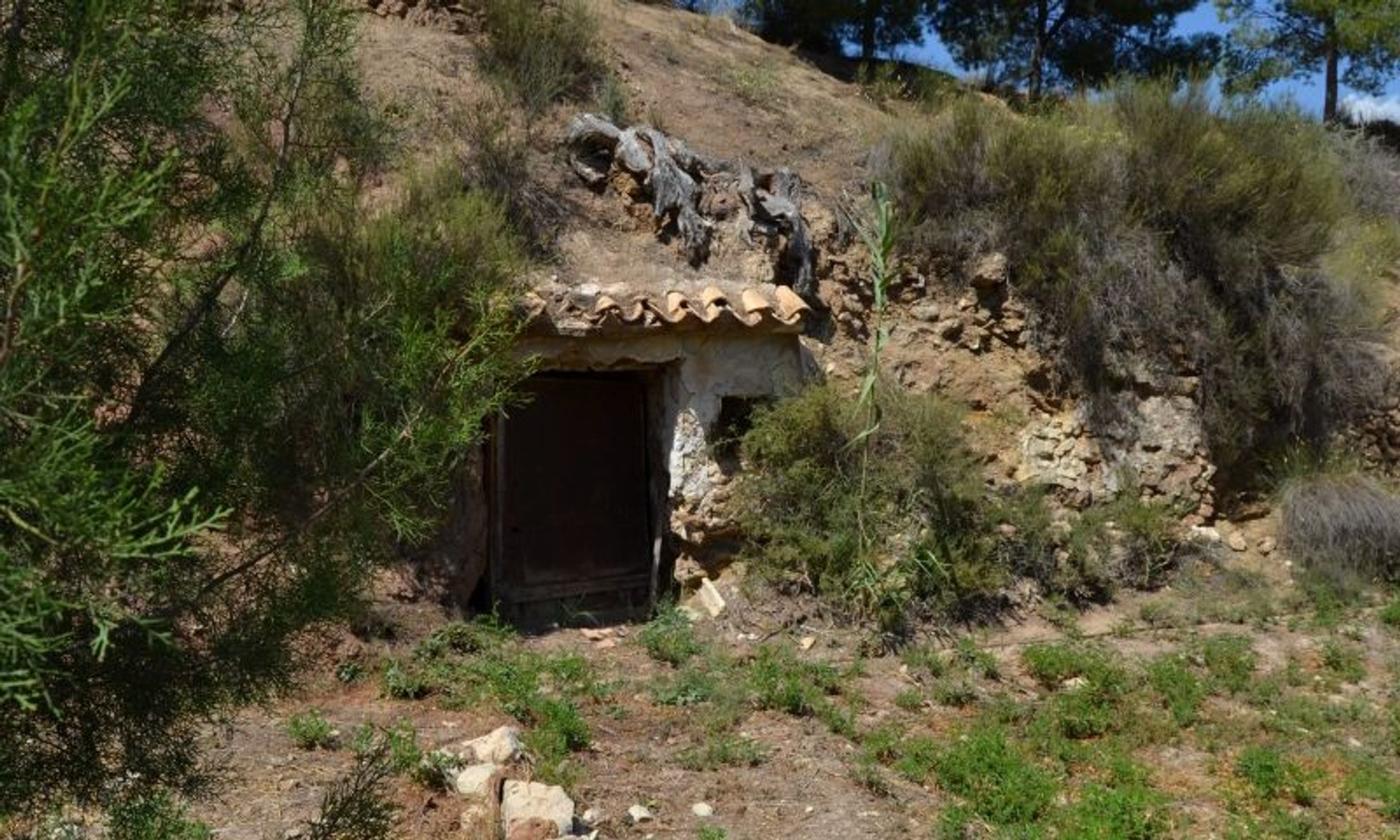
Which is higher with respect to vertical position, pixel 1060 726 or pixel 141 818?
pixel 141 818

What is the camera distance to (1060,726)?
7.37 metres

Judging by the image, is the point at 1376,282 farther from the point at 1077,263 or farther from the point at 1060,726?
the point at 1060,726

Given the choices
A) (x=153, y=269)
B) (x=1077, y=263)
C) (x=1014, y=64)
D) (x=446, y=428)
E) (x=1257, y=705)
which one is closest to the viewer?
(x=153, y=269)

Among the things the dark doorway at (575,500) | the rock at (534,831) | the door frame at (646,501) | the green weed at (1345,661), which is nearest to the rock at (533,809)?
the rock at (534,831)

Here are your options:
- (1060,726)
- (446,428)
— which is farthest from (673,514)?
(446,428)

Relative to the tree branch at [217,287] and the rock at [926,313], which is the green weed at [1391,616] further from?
the tree branch at [217,287]

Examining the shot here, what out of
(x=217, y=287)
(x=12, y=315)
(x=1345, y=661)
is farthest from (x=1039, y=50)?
(x=12, y=315)

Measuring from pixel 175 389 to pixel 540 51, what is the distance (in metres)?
9.16

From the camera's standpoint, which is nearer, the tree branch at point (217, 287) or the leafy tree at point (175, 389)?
the leafy tree at point (175, 389)

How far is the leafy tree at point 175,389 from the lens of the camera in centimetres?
246

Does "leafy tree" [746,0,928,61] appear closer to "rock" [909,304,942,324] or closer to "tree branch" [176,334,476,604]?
"rock" [909,304,942,324]

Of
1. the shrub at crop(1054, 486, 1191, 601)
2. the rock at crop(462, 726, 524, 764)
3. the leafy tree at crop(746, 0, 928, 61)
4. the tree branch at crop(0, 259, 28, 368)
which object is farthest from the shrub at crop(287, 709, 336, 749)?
the leafy tree at crop(746, 0, 928, 61)

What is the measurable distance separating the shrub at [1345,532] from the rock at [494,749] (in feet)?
22.3

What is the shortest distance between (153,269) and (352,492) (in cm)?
82
